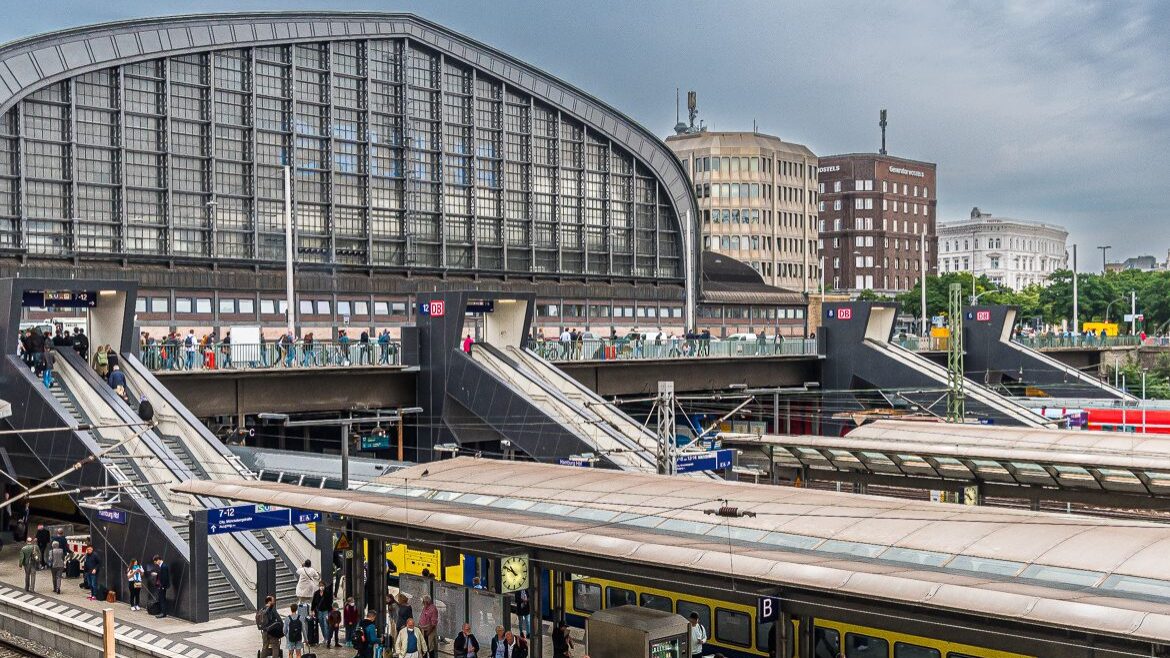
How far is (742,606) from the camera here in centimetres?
2520

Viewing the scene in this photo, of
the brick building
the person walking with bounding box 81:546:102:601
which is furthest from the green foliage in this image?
the person walking with bounding box 81:546:102:601

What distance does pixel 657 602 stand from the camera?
26.8 m

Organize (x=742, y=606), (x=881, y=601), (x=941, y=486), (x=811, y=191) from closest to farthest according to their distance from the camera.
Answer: (x=881, y=601), (x=742, y=606), (x=941, y=486), (x=811, y=191)

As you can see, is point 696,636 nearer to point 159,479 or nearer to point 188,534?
point 188,534

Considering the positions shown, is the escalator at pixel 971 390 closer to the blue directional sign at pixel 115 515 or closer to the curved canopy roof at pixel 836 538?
the curved canopy roof at pixel 836 538

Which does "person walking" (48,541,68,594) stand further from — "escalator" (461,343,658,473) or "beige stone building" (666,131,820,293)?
"beige stone building" (666,131,820,293)

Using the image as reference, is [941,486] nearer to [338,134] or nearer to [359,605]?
[359,605]

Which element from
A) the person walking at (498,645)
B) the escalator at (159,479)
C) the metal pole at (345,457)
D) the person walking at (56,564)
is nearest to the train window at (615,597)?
the person walking at (498,645)

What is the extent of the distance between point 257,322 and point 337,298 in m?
5.03

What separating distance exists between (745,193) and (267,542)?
110805mm

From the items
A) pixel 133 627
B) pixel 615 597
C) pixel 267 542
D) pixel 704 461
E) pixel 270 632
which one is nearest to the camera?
pixel 615 597

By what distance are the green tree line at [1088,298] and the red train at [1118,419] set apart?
284 ft

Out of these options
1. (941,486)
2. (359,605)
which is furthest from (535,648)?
(941,486)

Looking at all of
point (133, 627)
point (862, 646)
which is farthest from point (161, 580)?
point (862, 646)
